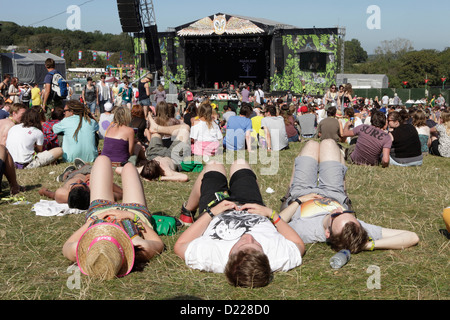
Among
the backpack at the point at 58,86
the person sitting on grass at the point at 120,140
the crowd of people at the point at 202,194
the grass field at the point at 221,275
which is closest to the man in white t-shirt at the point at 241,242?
the crowd of people at the point at 202,194

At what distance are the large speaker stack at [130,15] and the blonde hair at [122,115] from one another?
20.4 m

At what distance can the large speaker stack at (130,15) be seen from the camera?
2540cm

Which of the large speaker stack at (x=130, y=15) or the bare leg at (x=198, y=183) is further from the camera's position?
the large speaker stack at (x=130, y=15)

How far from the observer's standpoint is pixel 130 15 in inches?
1014

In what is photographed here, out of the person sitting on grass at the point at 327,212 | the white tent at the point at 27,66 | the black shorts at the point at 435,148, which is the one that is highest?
the white tent at the point at 27,66

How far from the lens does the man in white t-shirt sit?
9.76 ft

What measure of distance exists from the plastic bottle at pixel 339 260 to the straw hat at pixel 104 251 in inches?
59.9

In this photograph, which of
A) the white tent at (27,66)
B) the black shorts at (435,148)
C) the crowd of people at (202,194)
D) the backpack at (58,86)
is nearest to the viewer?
the crowd of people at (202,194)

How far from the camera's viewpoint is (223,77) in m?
38.9

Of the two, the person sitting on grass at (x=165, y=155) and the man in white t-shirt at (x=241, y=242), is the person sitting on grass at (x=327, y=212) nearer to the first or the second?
the man in white t-shirt at (x=241, y=242)

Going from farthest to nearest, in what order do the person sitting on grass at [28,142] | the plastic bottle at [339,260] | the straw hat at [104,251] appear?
the person sitting on grass at [28,142] < the plastic bottle at [339,260] < the straw hat at [104,251]

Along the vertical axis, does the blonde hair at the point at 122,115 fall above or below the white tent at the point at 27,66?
below

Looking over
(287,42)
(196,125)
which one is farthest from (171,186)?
(287,42)

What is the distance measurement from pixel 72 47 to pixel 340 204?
9192 cm
